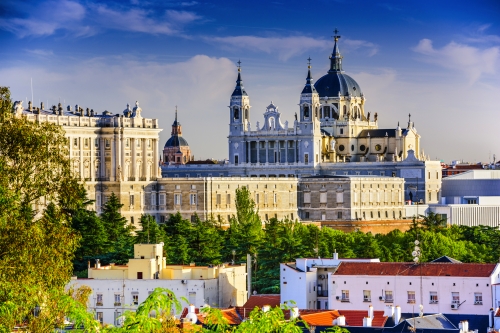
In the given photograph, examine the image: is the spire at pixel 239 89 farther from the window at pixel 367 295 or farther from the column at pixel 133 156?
the window at pixel 367 295

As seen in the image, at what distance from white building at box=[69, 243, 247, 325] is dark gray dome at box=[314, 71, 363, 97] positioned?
103 m

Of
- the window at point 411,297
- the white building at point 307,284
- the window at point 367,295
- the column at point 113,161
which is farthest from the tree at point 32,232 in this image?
the column at point 113,161

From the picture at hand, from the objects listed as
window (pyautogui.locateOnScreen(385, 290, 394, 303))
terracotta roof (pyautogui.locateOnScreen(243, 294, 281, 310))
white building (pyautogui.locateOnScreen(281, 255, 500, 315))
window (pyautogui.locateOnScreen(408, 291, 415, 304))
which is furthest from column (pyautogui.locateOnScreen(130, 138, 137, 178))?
window (pyautogui.locateOnScreen(408, 291, 415, 304))

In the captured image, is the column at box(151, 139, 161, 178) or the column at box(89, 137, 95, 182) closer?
the column at box(89, 137, 95, 182)

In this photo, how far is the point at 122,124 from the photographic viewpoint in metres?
121

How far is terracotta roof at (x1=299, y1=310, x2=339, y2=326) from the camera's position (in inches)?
2087

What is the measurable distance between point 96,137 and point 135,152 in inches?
155

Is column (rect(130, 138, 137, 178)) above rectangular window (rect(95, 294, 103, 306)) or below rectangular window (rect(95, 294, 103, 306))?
above

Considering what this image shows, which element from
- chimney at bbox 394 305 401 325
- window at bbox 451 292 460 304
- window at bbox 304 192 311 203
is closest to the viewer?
chimney at bbox 394 305 401 325

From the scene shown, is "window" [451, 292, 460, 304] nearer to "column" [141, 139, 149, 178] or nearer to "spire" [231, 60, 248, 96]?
"column" [141, 139, 149, 178]

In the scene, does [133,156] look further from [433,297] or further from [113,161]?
[433,297]

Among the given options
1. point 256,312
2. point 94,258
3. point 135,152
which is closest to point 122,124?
point 135,152

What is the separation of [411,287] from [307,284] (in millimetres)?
5406

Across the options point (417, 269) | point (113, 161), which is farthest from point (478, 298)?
point (113, 161)
